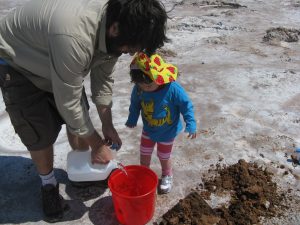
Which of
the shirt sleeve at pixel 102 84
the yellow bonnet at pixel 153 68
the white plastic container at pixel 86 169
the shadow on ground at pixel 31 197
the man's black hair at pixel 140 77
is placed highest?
the yellow bonnet at pixel 153 68

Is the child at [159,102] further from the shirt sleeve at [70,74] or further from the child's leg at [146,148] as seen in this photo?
the shirt sleeve at [70,74]

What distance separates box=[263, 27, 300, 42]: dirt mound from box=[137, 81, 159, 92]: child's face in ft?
12.5

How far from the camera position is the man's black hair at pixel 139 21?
1775 mm

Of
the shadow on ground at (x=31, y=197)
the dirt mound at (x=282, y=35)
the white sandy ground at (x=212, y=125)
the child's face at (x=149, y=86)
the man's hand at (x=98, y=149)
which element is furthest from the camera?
the dirt mound at (x=282, y=35)

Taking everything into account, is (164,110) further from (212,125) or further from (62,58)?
(212,125)

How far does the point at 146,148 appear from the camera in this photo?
278 centimetres

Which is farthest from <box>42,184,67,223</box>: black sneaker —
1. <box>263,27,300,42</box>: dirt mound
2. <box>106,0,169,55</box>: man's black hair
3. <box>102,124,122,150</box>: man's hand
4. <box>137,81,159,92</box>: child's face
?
<box>263,27,300,42</box>: dirt mound

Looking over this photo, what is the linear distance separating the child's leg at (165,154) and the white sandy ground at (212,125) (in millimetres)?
144

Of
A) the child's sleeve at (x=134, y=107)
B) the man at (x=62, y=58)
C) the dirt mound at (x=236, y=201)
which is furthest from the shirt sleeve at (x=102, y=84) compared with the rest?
the dirt mound at (x=236, y=201)

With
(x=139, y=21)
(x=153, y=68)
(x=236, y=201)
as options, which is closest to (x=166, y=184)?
(x=236, y=201)

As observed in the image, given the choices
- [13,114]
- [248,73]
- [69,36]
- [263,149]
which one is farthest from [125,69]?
[69,36]

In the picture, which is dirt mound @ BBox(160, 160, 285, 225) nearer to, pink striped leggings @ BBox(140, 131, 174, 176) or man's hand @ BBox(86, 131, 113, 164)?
pink striped leggings @ BBox(140, 131, 174, 176)

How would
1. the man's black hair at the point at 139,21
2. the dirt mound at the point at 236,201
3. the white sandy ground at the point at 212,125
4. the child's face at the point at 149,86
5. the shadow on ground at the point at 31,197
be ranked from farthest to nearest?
the white sandy ground at the point at 212,125
the shadow on ground at the point at 31,197
the dirt mound at the point at 236,201
the child's face at the point at 149,86
the man's black hair at the point at 139,21

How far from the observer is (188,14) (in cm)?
707
